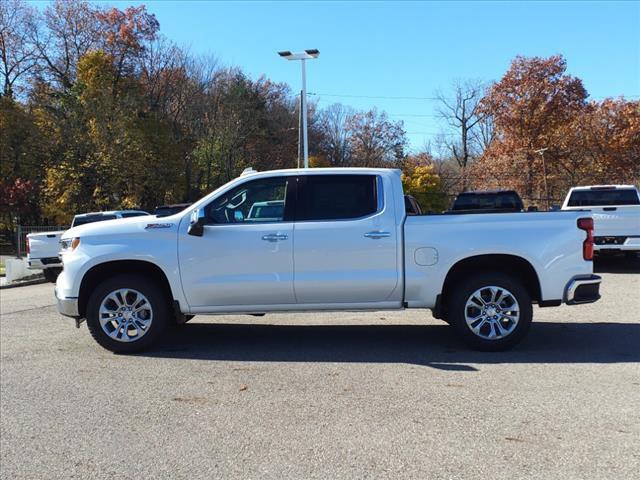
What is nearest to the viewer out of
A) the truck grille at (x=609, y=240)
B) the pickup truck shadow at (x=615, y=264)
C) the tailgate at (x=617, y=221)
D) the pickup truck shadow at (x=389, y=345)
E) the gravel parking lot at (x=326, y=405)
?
the gravel parking lot at (x=326, y=405)

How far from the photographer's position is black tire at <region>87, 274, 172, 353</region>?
6199mm

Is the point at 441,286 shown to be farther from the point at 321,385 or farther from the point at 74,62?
the point at 74,62

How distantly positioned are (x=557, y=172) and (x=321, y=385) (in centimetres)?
3997

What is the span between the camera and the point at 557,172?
40.5 metres

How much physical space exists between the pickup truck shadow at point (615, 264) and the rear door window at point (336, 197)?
30.9 feet

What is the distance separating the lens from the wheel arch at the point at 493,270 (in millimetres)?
6031

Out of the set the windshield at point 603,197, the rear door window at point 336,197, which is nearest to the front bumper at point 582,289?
the rear door window at point 336,197

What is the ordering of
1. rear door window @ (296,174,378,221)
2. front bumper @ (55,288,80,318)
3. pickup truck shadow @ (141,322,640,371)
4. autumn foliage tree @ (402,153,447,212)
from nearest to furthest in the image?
pickup truck shadow @ (141,322,640,371) < rear door window @ (296,174,378,221) < front bumper @ (55,288,80,318) < autumn foliage tree @ (402,153,447,212)

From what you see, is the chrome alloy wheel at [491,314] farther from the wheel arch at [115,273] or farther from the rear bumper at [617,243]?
the rear bumper at [617,243]

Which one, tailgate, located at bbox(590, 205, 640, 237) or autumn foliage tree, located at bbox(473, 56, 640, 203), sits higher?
autumn foliage tree, located at bbox(473, 56, 640, 203)

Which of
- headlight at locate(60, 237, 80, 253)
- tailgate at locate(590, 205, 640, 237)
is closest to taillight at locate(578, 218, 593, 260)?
headlight at locate(60, 237, 80, 253)

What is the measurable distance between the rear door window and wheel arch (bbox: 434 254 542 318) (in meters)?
1.16

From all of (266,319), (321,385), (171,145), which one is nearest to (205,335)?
(266,319)

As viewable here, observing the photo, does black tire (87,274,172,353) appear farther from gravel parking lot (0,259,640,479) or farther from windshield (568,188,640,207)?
windshield (568,188,640,207)
